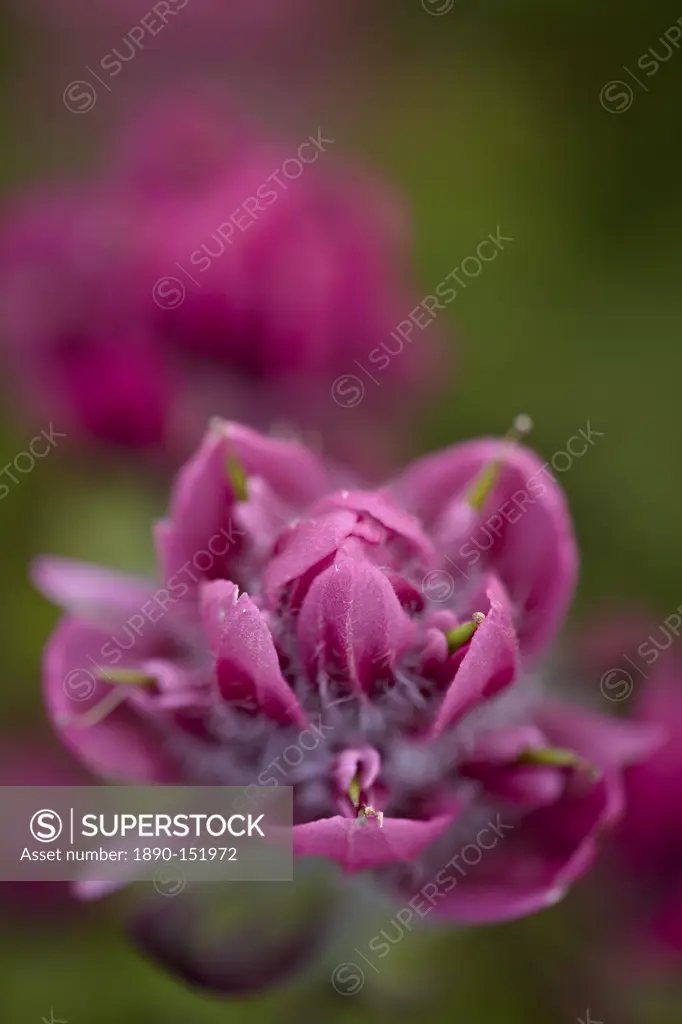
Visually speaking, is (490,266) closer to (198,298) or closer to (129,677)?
(198,298)

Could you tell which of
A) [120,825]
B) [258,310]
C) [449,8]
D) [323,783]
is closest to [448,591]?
[323,783]

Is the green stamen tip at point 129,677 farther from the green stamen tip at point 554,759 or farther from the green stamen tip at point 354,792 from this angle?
the green stamen tip at point 554,759

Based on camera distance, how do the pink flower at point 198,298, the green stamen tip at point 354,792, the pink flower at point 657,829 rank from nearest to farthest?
the green stamen tip at point 354,792 → the pink flower at point 657,829 → the pink flower at point 198,298

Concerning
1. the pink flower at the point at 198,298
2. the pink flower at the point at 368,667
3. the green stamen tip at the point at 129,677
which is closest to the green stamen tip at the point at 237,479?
the pink flower at the point at 368,667

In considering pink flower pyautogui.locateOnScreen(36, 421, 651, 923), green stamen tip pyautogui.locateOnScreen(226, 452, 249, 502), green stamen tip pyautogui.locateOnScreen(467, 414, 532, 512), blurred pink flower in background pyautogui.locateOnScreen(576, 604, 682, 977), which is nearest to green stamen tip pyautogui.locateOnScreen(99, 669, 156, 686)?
pink flower pyautogui.locateOnScreen(36, 421, 651, 923)

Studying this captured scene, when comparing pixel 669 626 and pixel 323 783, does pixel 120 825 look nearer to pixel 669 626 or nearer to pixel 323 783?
pixel 323 783

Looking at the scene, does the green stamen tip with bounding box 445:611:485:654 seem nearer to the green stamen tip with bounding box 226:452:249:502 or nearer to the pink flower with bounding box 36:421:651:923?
the pink flower with bounding box 36:421:651:923
